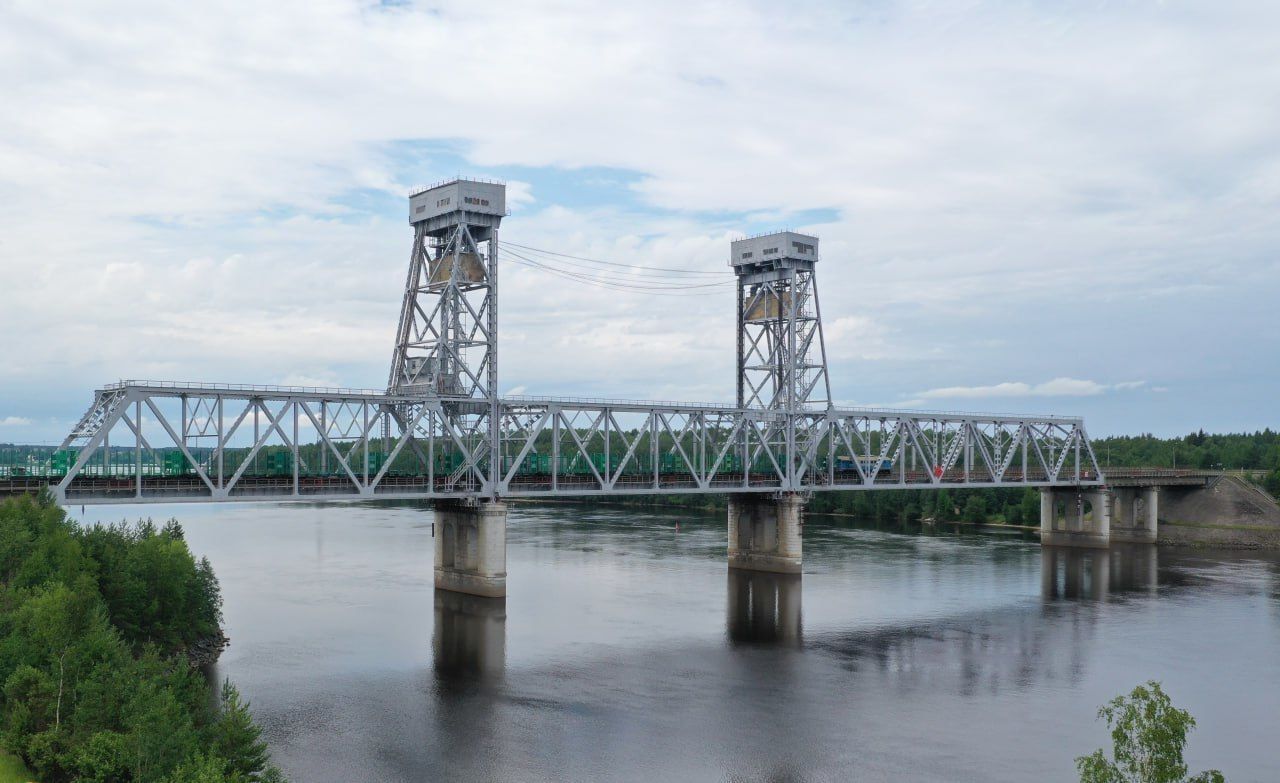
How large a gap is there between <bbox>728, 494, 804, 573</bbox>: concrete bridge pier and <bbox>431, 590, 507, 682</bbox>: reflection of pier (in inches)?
1106

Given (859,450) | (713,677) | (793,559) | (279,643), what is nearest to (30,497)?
(279,643)

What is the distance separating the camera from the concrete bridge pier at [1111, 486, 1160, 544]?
403ft

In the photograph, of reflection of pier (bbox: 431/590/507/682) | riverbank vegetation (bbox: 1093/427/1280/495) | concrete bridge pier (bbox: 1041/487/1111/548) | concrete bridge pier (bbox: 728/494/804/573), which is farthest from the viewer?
riverbank vegetation (bbox: 1093/427/1280/495)

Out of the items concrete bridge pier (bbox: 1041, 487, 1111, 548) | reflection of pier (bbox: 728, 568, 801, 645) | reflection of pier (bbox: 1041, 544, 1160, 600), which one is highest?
concrete bridge pier (bbox: 1041, 487, 1111, 548)

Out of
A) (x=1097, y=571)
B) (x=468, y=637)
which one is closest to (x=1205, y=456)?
(x=1097, y=571)

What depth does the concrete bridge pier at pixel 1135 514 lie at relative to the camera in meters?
123

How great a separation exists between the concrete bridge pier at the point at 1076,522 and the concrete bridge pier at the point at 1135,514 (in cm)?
395

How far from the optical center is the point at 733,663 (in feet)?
185

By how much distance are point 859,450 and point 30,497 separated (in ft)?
473

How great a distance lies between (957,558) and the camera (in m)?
104

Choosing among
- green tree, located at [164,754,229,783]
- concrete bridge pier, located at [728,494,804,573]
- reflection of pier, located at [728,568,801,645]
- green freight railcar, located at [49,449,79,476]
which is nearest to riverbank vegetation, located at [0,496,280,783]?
green tree, located at [164,754,229,783]

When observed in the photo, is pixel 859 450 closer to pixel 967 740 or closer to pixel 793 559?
pixel 793 559

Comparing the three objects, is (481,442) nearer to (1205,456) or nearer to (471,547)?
(471,547)

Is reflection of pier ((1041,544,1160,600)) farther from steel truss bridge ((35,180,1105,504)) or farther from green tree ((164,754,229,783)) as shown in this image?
green tree ((164,754,229,783))
